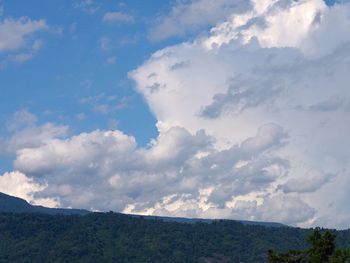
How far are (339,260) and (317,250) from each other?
392 inches

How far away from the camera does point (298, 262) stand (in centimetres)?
10731

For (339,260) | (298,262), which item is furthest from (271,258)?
(339,260)

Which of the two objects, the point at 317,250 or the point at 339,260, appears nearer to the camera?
the point at 339,260

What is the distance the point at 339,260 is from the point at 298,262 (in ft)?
40.8

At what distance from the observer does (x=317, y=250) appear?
105750mm

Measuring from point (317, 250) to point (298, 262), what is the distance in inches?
160

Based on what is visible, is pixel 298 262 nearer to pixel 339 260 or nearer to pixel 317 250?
pixel 317 250

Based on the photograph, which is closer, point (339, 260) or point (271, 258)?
point (339, 260)

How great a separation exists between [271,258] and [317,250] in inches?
318

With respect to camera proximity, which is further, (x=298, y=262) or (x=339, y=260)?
(x=298, y=262)

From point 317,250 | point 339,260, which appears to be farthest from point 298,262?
point 339,260

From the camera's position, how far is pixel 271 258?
108500 mm

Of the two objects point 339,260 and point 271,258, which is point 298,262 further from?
point 339,260

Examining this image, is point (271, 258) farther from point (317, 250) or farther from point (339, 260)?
point (339, 260)
